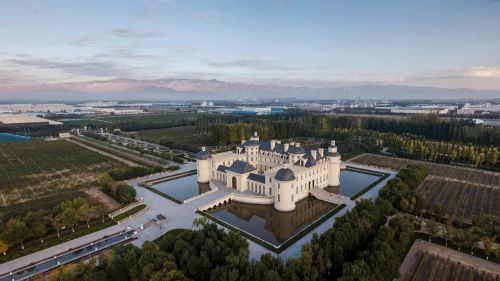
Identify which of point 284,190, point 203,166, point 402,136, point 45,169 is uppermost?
point 402,136

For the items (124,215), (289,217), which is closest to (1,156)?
(124,215)

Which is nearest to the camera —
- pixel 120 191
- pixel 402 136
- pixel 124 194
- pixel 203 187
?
pixel 124 194

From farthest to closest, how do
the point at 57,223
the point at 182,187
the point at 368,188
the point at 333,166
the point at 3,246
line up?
the point at 182,187 → the point at 333,166 → the point at 368,188 → the point at 57,223 → the point at 3,246

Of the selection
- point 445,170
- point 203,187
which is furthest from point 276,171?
point 445,170

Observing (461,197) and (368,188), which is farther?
(368,188)

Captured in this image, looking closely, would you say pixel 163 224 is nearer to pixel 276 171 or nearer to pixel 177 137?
pixel 276 171

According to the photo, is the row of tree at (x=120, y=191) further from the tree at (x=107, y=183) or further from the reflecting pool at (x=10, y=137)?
the reflecting pool at (x=10, y=137)

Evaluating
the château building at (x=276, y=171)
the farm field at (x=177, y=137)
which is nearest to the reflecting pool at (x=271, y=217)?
the château building at (x=276, y=171)
